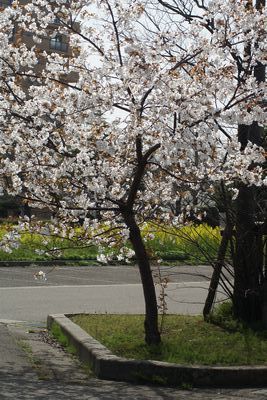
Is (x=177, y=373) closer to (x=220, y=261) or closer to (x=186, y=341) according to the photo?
(x=186, y=341)

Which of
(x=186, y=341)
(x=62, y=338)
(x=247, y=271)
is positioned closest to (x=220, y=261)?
(x=247, y=271)

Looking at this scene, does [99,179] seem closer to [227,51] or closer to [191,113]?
[191,113]

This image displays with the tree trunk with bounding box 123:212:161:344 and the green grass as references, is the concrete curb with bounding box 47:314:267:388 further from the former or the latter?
the tree trunk with bounding box 123:212:161:344

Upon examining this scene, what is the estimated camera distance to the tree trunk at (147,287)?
27.1ft

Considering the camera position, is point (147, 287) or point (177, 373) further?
point (147, 287)

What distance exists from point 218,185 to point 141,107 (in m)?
2.57

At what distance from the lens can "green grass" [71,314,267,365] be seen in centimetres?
770

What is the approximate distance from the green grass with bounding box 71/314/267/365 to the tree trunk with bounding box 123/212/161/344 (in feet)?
0.50

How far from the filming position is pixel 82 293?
619 inches

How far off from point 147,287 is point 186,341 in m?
0.86

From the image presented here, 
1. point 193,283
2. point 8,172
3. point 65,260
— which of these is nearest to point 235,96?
point 8,172

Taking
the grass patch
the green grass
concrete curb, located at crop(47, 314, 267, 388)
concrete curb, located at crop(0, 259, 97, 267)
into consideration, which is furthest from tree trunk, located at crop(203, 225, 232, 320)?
concrete curb, located at crop(0, 259, 97, 267)

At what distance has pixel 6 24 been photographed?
8.56 metres

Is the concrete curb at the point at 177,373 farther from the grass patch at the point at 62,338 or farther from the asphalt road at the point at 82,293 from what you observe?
the asphalt road at the point at 82,293
